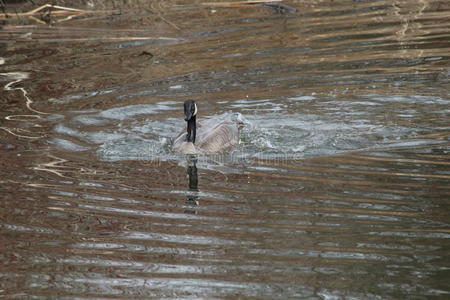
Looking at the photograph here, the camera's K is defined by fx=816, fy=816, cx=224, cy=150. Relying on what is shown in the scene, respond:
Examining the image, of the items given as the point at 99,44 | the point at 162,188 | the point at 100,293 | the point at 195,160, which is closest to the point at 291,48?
the point at 99,44

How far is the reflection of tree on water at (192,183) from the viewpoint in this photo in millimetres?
7912

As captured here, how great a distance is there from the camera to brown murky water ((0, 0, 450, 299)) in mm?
6238

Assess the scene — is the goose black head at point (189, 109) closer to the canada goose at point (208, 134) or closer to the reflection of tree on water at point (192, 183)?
the canada goose at point (208, 134)

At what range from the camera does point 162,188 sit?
27.8 feet

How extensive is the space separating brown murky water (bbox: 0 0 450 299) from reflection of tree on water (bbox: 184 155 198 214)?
31mm

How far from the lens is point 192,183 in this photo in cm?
874

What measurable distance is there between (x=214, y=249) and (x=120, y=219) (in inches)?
46.4

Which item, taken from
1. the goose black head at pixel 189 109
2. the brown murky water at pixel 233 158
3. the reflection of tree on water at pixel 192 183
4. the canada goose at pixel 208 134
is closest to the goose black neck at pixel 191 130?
the canada goose at pixel 208 134

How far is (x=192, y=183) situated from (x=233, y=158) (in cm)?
139

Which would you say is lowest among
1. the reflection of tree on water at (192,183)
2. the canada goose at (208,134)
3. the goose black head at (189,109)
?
the reflection of tree on water at (192,183)

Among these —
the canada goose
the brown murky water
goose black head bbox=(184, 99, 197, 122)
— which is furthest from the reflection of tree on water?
goose black head bbox=(184, 99, 197, 122)

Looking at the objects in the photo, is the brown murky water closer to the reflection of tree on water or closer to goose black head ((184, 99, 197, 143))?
the reflection of tree on water

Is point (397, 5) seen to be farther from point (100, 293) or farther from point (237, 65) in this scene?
point (100, 293)

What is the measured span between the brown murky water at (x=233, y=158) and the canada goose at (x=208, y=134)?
0.25m
